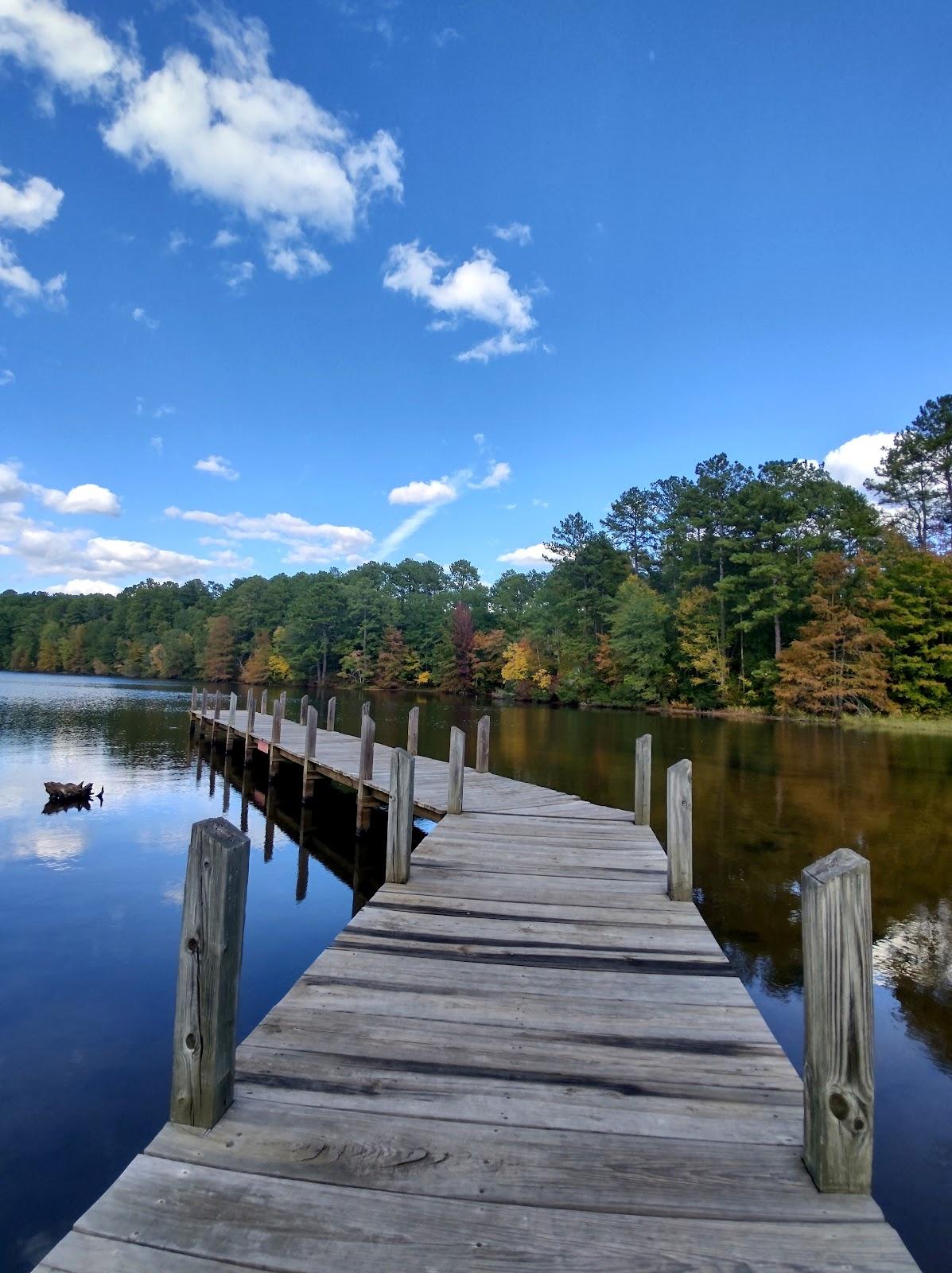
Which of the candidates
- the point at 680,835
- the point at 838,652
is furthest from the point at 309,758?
the point at 838,652

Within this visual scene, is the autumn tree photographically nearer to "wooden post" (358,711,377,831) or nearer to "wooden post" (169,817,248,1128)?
"wooden post" (358,711,377,831)

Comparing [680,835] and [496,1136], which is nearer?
[496,1136]

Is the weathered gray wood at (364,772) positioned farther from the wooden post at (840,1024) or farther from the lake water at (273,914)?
the wooden post at (840,1024)

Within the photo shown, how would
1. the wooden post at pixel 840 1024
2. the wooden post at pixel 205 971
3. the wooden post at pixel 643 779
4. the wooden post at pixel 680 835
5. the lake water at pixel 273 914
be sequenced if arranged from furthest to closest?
the wooden post at pixel 643 779 → the wooden post at pixel 680 835 → the lake water at pixel 273 914 → the wooden post at pixel 205 971 → the wooden post at pixel 840 1024

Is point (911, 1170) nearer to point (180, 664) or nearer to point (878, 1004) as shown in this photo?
point (878, 1004)

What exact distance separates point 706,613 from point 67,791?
118ft

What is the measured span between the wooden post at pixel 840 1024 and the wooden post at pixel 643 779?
4482 millimetres

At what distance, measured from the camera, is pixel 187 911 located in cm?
201

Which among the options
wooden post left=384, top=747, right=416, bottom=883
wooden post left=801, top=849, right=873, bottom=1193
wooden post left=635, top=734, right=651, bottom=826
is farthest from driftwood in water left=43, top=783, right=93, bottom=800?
wooden post left=801, top=849, right=873, bottom=1193

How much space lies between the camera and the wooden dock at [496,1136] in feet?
5.33

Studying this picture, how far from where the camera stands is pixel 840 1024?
5.92 ft

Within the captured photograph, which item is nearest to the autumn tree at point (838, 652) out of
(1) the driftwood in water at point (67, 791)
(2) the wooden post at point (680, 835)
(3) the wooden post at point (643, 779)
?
(3) the wooden post at point (643, 779)

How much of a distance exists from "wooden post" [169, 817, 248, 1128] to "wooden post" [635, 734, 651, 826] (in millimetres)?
4905

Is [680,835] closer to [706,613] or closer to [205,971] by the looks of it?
[205,971]
